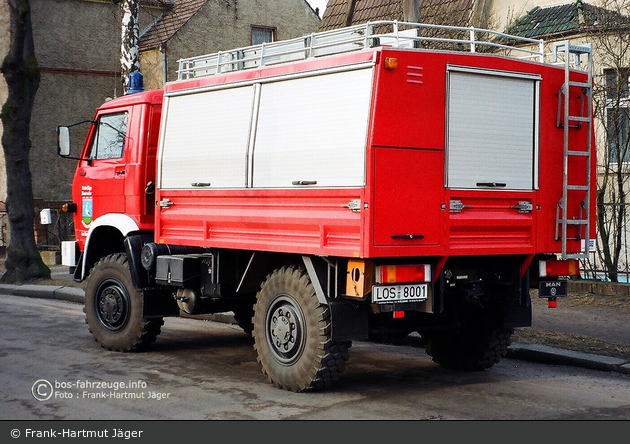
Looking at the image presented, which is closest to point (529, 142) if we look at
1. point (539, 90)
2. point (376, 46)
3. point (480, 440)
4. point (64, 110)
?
point (539, 90)

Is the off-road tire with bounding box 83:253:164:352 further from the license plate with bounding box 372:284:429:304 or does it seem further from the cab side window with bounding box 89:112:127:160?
the license plate with bounding box 372:284:429:304

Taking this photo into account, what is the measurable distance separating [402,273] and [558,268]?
179cm

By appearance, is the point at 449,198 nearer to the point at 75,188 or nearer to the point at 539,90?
the point at 539,90

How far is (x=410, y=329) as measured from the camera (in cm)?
770

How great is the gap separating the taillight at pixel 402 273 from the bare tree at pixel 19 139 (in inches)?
467

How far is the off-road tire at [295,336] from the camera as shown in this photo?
7.17 metres

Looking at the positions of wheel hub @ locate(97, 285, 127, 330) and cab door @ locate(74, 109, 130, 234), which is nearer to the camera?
wheel hub @ locate(97, 285, 127, 330)

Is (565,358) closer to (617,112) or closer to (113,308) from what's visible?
(113,308)

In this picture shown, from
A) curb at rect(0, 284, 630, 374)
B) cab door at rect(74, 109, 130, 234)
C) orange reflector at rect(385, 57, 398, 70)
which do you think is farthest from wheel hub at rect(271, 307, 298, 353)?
cab door at rect(74, 109, 130, 234)

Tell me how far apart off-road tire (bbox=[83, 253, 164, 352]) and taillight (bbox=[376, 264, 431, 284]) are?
342 cm

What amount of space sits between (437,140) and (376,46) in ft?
2.87

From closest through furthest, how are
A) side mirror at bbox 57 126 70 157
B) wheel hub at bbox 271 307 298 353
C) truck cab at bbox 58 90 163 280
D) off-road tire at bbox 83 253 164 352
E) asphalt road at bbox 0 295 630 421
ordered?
asphalt road at bbox 0 295 630 421
wheel hub at bbox 271 307 298 353
off-road tire at bbox 83 253 164 352
truck cab at bbox 58 90 163 280
side mirror at bbox 57 126 70 157

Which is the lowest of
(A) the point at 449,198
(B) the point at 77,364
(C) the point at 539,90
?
(B) the point at 77,364

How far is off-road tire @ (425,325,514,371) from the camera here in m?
8.26
